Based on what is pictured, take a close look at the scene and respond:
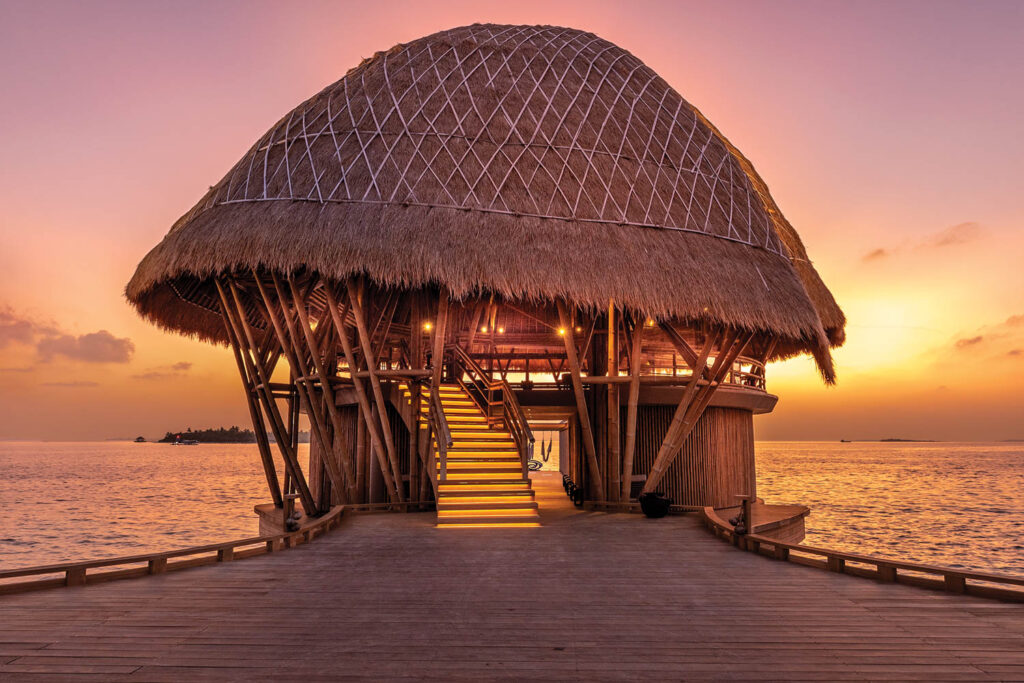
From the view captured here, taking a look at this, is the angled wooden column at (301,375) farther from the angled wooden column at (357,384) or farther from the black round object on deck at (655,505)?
the black round object on deck at (655,505)

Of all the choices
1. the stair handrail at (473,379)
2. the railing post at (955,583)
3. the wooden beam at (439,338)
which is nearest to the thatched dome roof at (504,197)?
the wooden beam at (439,338)

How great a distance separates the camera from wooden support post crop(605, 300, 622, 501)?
14.5 meters

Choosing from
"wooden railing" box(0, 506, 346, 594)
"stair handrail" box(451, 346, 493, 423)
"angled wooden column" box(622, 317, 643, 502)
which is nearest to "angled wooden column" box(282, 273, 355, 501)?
"stair handrail" box(451, 346, 493, 423)

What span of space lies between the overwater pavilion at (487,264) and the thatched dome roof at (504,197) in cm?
5

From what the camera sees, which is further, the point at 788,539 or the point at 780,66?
the point at 780,66

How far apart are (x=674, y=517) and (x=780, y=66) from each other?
12671 mm

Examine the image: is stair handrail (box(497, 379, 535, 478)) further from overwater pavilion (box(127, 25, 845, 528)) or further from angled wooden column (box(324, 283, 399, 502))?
angled wooden column (box(324, 283, 399, 502))

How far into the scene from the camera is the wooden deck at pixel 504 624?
486cm

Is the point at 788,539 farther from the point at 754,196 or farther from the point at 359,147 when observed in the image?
the point at 359,147

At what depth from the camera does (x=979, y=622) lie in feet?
19.5

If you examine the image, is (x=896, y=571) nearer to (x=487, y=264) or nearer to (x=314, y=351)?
(x=487, y=264)

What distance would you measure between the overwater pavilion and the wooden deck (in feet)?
13.5

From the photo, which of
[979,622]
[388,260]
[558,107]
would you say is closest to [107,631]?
[979,622]

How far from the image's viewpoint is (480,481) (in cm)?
1271
